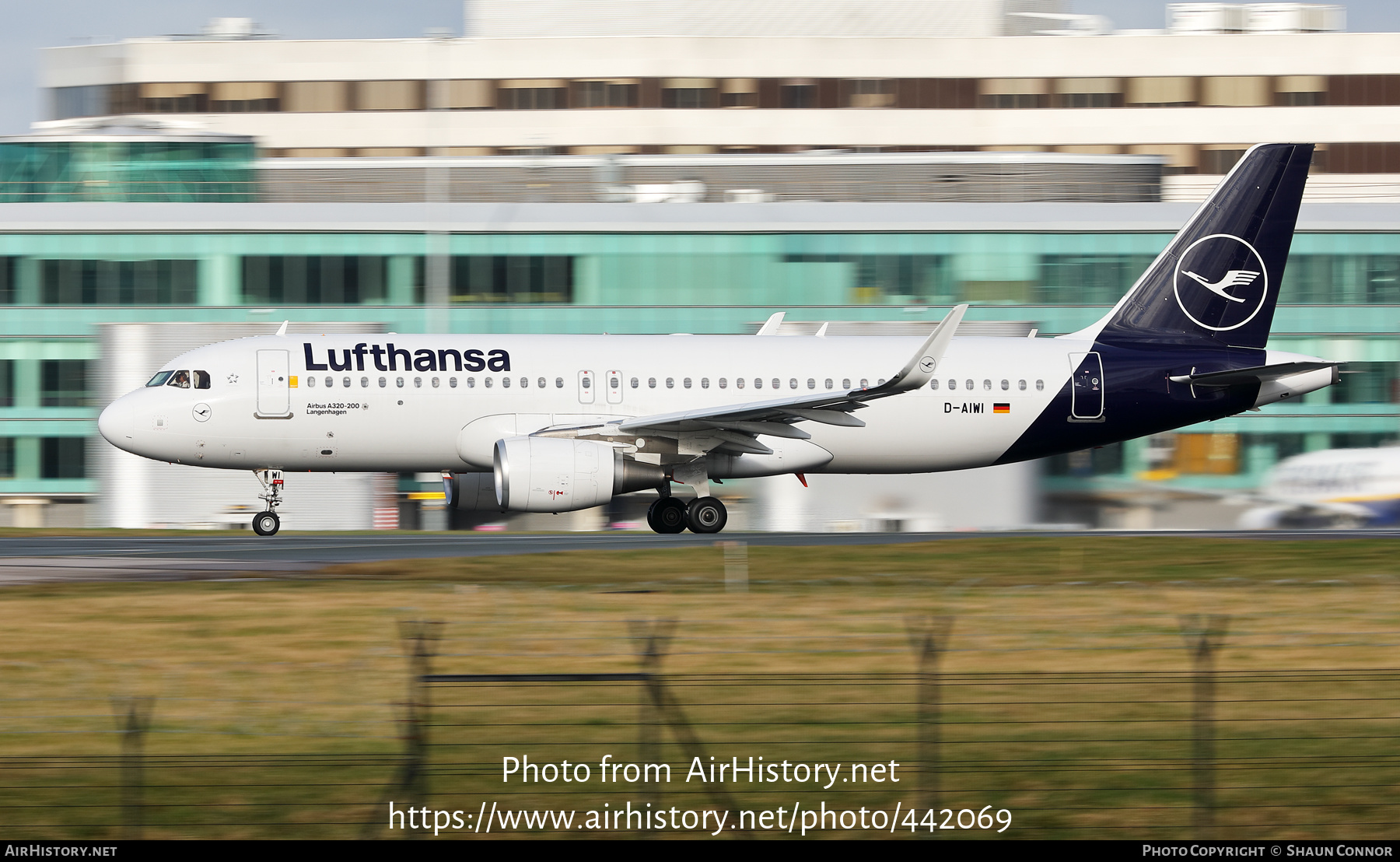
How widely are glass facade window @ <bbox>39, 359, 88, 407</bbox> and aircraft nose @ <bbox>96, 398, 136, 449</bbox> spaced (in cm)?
1843

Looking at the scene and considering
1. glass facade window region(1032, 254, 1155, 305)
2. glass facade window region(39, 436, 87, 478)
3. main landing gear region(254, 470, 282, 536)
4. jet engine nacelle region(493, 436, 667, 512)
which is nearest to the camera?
jet engine nacelle region(493, 436, 667, 512)

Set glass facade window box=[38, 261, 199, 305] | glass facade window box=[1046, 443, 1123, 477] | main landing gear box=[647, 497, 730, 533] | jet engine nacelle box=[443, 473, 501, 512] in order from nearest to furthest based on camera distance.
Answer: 1. jet engine nacelle box=[443, 473, 501, 512]
2. main landing gear box=[647, 497, 730, 533]
3. glass facade window box=[1046, 443, 1123, 477]
4. glass facade window box=[38, 261, 199, 305]

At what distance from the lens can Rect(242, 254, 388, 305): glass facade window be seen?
151 feet

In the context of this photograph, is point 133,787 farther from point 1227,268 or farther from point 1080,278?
point 1080,278

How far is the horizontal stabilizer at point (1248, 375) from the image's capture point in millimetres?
31734

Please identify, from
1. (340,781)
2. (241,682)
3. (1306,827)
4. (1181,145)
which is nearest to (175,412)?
(241,682)

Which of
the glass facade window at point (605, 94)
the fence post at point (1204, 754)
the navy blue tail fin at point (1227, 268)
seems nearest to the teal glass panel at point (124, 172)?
the glass facade window at point (605, 94)

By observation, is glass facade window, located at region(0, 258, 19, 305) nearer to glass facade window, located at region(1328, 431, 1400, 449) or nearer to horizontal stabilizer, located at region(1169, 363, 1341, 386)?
horizontal stabilizer, located at region(1169, 363, 1341, 386)

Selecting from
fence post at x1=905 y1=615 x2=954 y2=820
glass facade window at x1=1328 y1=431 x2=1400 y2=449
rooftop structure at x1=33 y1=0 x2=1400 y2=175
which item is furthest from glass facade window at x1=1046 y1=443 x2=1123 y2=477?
rooftop structure at x1=33 y1=0 x2=1400 y2=175

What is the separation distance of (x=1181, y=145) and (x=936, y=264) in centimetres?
3387

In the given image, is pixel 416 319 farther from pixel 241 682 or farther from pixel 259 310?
pixel 241 682

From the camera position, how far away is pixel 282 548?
88.4 ft

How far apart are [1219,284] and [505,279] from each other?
68.2 ft

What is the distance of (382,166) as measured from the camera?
199 ft
